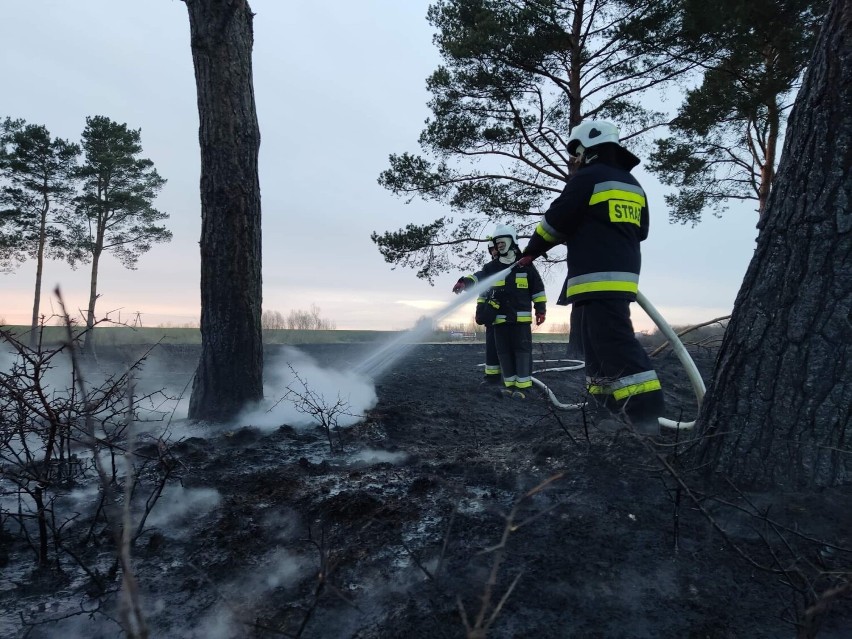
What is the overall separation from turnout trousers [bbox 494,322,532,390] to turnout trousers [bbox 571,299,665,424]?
3.09 m

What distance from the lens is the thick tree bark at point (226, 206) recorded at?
16.9ft

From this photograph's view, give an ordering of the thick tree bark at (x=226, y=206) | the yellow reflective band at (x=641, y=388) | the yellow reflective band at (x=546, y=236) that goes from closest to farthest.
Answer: the yellow reflective band at (x=641, y=388) < the yellow reflective band at (x=546, y=236) < the thick tree bark at (x=226, y=206)

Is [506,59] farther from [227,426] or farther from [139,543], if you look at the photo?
[139,543]

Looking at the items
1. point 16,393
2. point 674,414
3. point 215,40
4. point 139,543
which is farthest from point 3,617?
point 674,414

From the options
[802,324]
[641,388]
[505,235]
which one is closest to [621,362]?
[641,388]

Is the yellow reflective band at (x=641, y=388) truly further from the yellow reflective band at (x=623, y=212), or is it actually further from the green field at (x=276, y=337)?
the green field at (x=276, y=337)

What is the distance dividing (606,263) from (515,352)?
11.1ft

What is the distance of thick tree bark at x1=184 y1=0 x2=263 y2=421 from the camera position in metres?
5.14

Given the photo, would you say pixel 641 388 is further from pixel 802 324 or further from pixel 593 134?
pixel 593 134

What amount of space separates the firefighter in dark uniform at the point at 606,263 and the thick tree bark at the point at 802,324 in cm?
112

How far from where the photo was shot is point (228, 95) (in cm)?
516

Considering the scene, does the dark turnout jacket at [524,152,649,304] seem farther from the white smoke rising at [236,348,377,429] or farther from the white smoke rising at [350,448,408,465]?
the white smoke rising at [236,348,377,429]

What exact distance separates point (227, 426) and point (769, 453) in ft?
13.9

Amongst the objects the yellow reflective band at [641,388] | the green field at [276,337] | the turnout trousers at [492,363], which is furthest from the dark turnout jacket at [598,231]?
the green field at [276,337]
